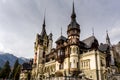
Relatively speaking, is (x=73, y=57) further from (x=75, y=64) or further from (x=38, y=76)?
(x=38, y=76)

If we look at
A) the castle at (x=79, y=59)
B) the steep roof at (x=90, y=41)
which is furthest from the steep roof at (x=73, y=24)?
the steep roof at (x=90, y=41)

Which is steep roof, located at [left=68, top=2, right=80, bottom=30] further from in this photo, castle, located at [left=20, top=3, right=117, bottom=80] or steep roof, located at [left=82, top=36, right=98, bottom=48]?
steep roof, located at [left=82, top=36, right=98, bottom=48]

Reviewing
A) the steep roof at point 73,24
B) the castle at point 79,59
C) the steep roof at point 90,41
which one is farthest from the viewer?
the steep roof at point 73,24

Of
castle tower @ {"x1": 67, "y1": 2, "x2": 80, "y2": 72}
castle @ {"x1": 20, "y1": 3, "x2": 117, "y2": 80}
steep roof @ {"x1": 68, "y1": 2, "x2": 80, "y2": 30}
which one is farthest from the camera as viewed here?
steep roof @ {"x1": 68, "y1": 2, "x2": 80, "y2": 30}

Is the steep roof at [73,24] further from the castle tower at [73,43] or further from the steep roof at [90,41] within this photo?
the steep roof at [90,41]

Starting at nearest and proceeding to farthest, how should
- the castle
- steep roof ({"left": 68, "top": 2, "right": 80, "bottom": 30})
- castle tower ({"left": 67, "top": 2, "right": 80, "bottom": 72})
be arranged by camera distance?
the castle < castle tower ({"left": 67, "top": 2, "right": 80, "bottom": 72}) < steep roof ({"left": 68, "top": 2, "right": 80, "bottom": 30})

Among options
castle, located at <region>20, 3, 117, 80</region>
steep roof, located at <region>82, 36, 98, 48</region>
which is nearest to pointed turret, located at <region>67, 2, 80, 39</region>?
castle, located at <region>20, 3, 117, 80</region>

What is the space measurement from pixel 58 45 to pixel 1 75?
4051 cm

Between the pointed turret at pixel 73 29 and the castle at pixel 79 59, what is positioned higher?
the pointed turret at pixel 73 29

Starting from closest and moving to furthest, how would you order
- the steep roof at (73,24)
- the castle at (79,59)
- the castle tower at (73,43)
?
the castle at (79,59) < the castle tower at (73,43) < the steep roof at (73,24)

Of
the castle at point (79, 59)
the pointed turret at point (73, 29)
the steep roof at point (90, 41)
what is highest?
the pointed turret at point (73, 29)

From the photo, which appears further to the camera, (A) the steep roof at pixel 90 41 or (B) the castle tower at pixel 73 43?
(A) the steep roof at pixel 90 41

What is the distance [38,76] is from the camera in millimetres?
66250

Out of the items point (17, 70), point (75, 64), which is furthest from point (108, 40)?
point (17, 70)
